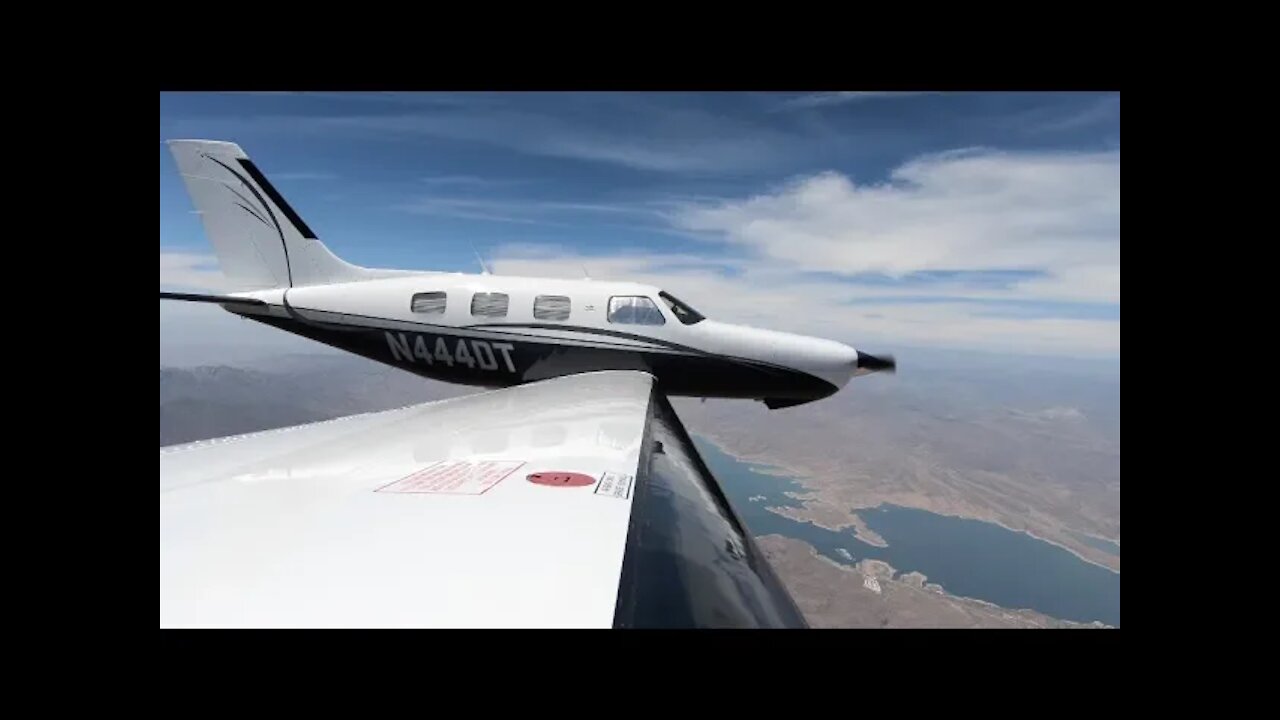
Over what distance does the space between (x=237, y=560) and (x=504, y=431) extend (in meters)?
2.53

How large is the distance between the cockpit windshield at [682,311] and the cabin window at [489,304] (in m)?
2.71

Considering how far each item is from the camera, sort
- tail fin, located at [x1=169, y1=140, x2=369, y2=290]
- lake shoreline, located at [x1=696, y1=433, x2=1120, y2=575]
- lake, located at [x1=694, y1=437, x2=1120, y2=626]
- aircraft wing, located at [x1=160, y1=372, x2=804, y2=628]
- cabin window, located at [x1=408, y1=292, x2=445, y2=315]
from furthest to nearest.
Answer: lake shoreline, located at [x1=696, y1=433, x2=1120, y2=575] < lake, located at [x1=694, y1=437, x2=1120, y2=626] < tail fin, located at [x1=169, y1=140, x2=369, y2=290] < cabin window, located at [x1=408, y1=292, x2=445, y2=315] < aircraft wing, located at [x1=160, y1=372, x2=804, y2=628]

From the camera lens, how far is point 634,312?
343 inches

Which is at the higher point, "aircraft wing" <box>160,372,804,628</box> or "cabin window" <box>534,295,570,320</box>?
"cabin window" <box>534,295,570,320</box>

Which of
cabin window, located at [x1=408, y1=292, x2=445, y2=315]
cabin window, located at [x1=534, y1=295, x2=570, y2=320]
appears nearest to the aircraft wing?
cabin window, located at [x1=534, y1=295, x2=570, y2=320]

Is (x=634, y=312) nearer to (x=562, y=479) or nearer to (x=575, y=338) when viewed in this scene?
(x=575, y=338)

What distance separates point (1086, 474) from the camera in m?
153

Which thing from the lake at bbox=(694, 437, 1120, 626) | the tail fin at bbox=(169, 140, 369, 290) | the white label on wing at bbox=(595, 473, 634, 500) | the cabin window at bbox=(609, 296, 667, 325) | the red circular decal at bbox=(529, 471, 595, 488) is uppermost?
the tail fin at bbox=(169, 140, 369, 290)

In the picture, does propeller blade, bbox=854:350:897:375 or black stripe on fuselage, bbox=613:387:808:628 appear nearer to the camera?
black stripe on fuselage, bbox=613:387:808:628

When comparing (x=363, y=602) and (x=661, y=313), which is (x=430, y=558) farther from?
(x=661, y=313)

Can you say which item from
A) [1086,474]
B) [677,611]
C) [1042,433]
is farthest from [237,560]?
[1042,433]

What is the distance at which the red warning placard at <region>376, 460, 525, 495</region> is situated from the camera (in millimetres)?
2154

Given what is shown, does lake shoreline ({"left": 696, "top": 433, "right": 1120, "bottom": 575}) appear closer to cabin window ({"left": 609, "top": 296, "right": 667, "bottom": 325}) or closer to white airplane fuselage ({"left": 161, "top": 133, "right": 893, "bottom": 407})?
white airplane fuselage ({"left": 161, "top": 133, "right": 893, "bottom": 407})

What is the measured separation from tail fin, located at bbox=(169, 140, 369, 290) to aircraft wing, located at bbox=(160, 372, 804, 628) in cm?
907
